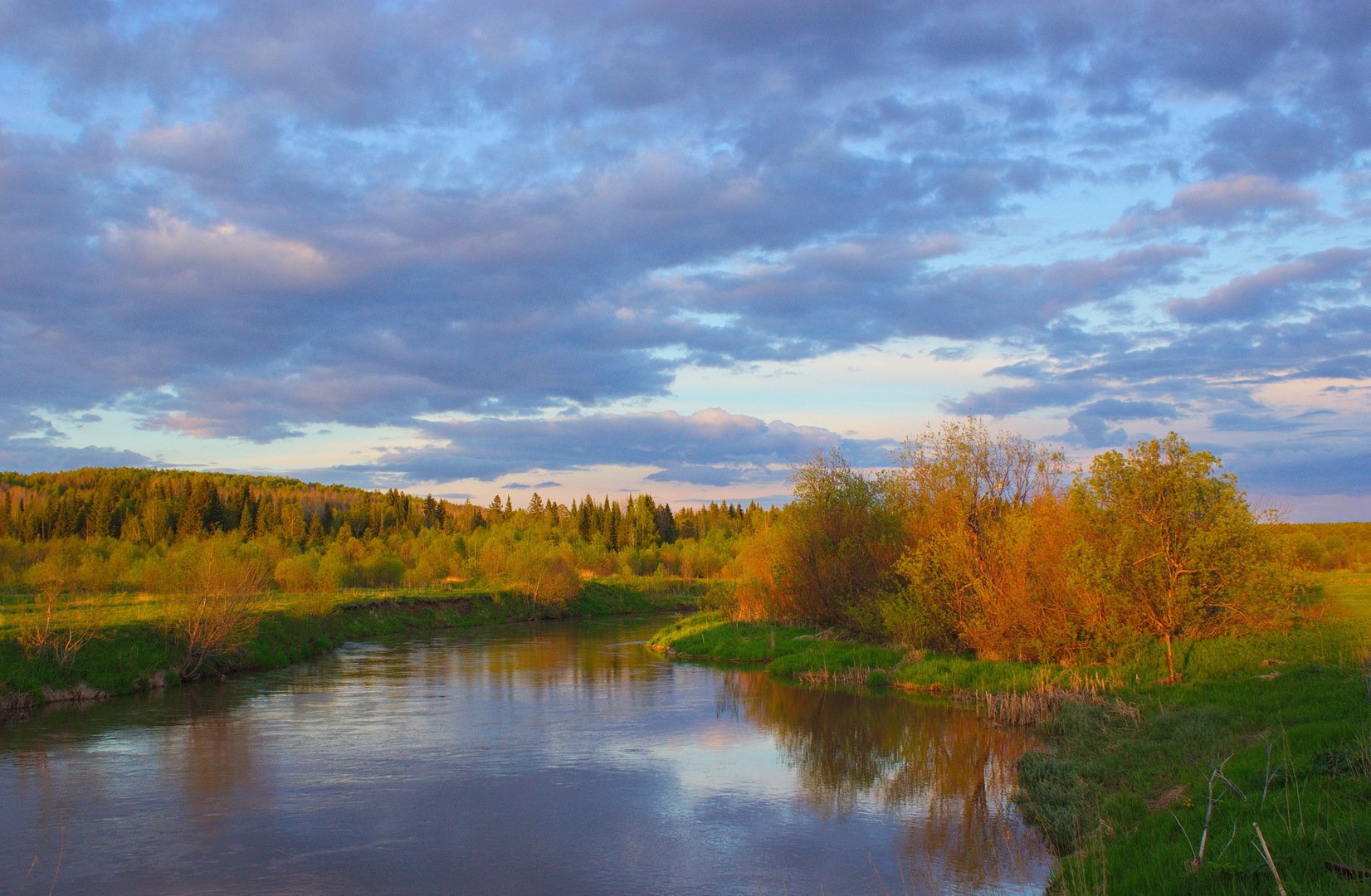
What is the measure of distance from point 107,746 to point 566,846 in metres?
14.3

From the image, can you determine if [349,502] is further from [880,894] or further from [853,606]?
[880,894]

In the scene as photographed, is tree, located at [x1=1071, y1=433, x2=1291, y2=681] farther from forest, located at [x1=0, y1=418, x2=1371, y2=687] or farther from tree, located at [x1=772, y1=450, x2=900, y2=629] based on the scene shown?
tree, located at [x1=772, y1=450, x2=900, y2=629]

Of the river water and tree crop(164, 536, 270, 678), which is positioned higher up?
tree crop(164, 536, 270, 678)

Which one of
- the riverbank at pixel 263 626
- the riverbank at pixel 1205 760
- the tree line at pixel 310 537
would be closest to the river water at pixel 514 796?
the riverbank at pixel 1205 760

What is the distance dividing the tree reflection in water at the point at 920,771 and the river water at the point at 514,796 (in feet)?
0.24

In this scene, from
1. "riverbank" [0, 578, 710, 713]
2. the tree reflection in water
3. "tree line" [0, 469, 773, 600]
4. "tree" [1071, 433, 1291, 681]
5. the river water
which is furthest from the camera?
"tree line" [0, 469, 773, 600]

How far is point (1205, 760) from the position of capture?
14984mm

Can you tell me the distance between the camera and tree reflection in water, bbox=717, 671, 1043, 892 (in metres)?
13.7

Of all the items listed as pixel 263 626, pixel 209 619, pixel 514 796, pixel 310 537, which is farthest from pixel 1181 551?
pixel 310 537

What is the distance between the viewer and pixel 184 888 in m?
12.6

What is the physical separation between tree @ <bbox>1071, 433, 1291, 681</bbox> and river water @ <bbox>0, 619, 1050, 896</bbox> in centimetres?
544

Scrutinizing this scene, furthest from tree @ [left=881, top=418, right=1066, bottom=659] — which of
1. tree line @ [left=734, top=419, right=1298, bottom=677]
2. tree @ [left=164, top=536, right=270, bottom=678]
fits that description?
tree @ [left=164, top=536, right=270, bottom=678]

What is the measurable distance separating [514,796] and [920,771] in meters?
8.54

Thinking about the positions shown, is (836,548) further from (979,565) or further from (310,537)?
(310,537)
